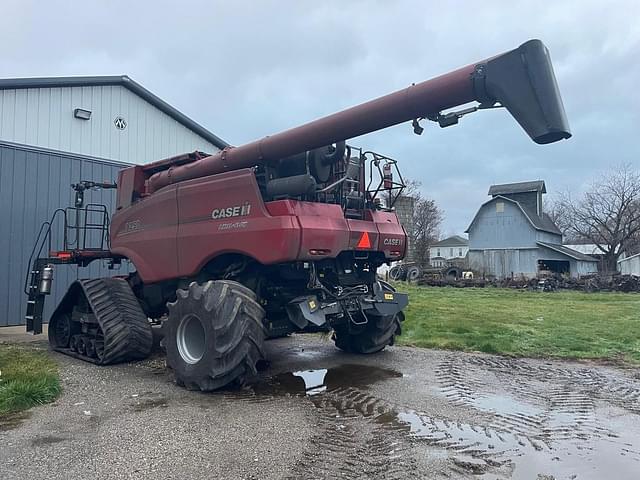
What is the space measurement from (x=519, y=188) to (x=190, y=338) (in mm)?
40533

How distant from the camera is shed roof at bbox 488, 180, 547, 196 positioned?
41969mm

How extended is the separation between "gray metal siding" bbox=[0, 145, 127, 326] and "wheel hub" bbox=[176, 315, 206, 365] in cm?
710

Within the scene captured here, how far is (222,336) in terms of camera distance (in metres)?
5.89

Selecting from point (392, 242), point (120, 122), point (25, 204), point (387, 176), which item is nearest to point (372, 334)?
point (392, 242)

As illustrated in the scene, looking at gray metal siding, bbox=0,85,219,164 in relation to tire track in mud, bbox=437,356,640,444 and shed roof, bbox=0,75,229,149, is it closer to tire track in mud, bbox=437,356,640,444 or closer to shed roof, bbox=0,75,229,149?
shed roof, bbox=0,75,229,149

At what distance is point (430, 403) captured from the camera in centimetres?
561

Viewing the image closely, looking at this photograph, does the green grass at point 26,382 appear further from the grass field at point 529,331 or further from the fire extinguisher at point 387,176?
the grass field at point 529,331

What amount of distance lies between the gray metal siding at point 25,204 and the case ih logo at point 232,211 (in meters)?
7.28

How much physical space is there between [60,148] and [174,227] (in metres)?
7.01

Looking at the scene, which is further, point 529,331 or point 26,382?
point 529,331

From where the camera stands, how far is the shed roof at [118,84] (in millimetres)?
11992

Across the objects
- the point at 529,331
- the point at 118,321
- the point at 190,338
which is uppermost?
the point at 118,321

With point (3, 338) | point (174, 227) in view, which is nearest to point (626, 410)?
point (174, 227)

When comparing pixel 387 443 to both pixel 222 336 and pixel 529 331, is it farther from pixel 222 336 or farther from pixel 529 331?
pixel 529 331
